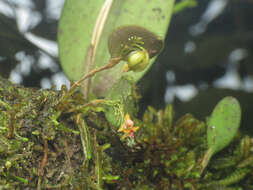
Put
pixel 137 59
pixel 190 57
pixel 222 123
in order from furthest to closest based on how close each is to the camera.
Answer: pixel 190 57 < pixel 222 123 < pixel 137 59

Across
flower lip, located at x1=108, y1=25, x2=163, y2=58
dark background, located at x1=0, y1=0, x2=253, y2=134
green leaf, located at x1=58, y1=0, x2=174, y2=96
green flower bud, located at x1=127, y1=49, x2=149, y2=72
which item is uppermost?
dark background, located at x1=0, y1=0, x2=253, y2=134

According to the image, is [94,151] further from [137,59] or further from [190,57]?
[190,57]

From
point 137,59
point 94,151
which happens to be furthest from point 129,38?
point 94,151

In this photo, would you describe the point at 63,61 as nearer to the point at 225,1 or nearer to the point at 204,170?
the point at 204,170

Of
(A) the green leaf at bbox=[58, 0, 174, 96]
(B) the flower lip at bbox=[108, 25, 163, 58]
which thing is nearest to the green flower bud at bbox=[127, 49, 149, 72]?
(B) the flower lip at bbox=[108, 25, 163, 58]

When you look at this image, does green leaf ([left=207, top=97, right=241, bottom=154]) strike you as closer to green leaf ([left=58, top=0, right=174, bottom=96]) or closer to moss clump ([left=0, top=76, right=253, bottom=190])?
moss clump ([left=0, top=76, right=253, bottom=190])

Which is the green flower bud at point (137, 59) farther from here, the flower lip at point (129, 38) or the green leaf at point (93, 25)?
the green leaf at point (93, 25)

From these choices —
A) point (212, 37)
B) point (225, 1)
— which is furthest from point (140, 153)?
point (225, 1)
